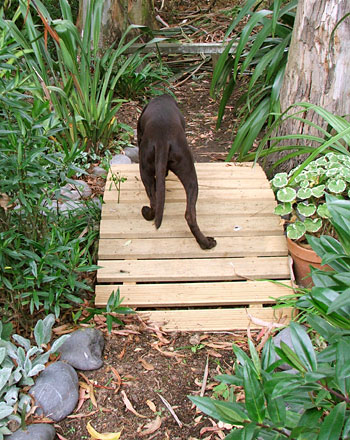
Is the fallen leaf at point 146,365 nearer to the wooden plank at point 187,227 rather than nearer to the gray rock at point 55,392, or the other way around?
the gray rock at point 55,392

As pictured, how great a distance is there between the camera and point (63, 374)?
8.47 feet

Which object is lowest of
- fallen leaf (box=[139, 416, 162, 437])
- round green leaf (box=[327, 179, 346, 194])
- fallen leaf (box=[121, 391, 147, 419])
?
fallen leaf (box=[121, 391, 147, 419])

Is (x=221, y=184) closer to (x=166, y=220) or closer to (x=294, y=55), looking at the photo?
(x=166, y=220)

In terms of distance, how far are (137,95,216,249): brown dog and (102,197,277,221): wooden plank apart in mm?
321

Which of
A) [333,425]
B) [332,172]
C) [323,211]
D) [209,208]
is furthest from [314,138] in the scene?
[333,425]

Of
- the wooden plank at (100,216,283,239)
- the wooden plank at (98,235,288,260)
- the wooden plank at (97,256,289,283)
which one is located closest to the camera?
the wooden plank at (97,256,289,283)

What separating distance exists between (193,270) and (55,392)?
1244 millimetres

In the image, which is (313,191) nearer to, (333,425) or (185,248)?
(185,248)

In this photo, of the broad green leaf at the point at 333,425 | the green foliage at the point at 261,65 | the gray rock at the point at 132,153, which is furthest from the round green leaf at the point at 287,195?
the gray rock at the point at 132,153

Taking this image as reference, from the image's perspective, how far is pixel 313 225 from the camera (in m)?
3.19

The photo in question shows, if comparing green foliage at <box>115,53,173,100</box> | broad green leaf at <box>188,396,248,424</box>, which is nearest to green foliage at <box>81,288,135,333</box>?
broad green leaf at <box>188,396,248,424</box>

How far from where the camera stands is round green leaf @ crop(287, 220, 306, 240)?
10.6ft

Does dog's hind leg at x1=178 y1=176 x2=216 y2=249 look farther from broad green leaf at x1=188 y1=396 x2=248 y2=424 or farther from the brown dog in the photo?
broad green leaf at x1=188 y1=396 x2=248 y2=424

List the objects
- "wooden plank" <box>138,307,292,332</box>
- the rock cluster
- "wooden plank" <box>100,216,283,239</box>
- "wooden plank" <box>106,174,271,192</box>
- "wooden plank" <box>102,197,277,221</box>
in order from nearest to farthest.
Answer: the rock cluster < "wooden plank" <box>138,307,292,332</box> < "wooden plank" <box>100,216,283,239</box> < "wooden plank" <box>102,197,277,221</box> < "wooden plank" <box>106,174,271,192</box>
